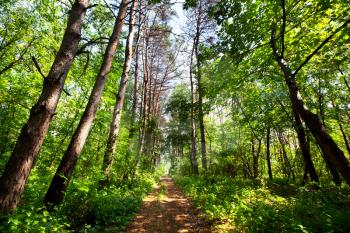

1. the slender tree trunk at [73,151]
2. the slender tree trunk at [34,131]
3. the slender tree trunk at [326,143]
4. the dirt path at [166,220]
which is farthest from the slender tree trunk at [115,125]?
the slender tree trunk at [326,143]

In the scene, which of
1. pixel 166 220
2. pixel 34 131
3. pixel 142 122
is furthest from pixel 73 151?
pixel 142 122

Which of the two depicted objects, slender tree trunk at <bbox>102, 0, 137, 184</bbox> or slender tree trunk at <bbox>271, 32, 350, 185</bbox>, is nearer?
slender tree trunk at <bbox>271, 32, 350, 185</bbox>

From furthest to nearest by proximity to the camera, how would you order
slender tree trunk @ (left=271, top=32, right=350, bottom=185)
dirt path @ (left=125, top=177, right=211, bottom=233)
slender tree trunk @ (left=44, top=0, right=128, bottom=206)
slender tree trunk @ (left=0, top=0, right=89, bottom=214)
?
dirt path @ (left=125, top=177, right=211, bottom=233) < slender tree trunk @ (left=44, top=0, right=128, bottom=206) < slender tree trunk @ (left=271, top=32, right=350, bottom=185) < slender tree trunk @ (left=0, top=0, right=89, bottom=214)

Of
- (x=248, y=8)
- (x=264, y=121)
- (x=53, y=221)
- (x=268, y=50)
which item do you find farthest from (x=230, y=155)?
(x=53, y=221)

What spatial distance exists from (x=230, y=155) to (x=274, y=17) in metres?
15.4

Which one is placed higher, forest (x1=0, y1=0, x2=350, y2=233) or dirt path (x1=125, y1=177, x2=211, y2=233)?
forest (x1=0, y1=0, x2=350, y2=233)

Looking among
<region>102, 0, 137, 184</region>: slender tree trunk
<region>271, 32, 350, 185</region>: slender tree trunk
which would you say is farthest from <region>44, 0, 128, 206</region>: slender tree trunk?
<region>271, 32, 350, 185</region>: slender tree trunk

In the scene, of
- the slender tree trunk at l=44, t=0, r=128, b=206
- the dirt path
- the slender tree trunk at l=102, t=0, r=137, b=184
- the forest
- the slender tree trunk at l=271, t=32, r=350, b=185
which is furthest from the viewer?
the slender tree trunk at l=102, t=0, r=137, b=184

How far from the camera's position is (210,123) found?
2902 cm

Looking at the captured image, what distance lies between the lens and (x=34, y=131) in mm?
3412

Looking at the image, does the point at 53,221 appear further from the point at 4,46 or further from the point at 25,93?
the point at 4,46

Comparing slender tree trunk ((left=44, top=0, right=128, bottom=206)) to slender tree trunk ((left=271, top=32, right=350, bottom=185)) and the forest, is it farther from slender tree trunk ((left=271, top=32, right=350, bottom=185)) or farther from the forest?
slender tree trunk ((left=271, top=32, right=350, bottom=185))

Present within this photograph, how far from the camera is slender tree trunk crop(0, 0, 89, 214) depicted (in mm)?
3189

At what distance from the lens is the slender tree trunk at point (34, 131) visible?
3.19 m
